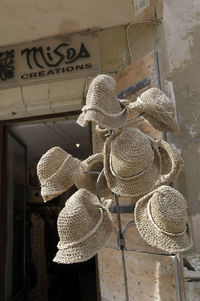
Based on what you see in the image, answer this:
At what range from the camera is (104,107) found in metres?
0.95

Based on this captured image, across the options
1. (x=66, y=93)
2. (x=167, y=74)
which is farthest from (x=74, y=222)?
(x=167, y=74)

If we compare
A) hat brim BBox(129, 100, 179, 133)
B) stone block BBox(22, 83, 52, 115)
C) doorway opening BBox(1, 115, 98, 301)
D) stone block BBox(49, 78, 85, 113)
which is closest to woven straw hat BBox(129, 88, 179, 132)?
hat brim BBox(129, 100, 179, 133)

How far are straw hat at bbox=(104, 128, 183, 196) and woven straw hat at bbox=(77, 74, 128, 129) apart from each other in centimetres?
9

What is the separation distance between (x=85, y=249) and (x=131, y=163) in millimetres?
406

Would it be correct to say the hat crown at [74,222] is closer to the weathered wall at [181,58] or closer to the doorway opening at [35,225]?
the weathered wall at [181,58]

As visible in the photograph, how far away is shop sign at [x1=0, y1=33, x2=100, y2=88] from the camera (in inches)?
88.8

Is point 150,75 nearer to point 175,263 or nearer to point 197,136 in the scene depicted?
point 197,136

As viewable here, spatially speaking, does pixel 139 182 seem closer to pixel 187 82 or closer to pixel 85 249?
pixel 85 249

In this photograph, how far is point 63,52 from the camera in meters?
2.32

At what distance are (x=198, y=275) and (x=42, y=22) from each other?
2.50 m

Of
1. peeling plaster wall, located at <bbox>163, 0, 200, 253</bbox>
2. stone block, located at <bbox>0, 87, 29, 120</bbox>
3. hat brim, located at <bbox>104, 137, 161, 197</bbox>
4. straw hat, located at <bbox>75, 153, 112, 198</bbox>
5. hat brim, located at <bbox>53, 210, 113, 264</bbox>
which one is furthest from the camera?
stone block, located at <bbox>0, 87, 29, 120</bbox>

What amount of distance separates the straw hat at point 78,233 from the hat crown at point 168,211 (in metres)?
0.26

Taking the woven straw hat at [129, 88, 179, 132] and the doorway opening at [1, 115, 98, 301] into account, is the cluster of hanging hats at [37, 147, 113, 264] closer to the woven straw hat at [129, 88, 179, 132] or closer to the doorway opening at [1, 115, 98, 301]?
the woven straw hat at [129, 88, 179, 132]

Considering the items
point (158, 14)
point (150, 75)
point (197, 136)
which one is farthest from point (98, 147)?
point (158, 14)
